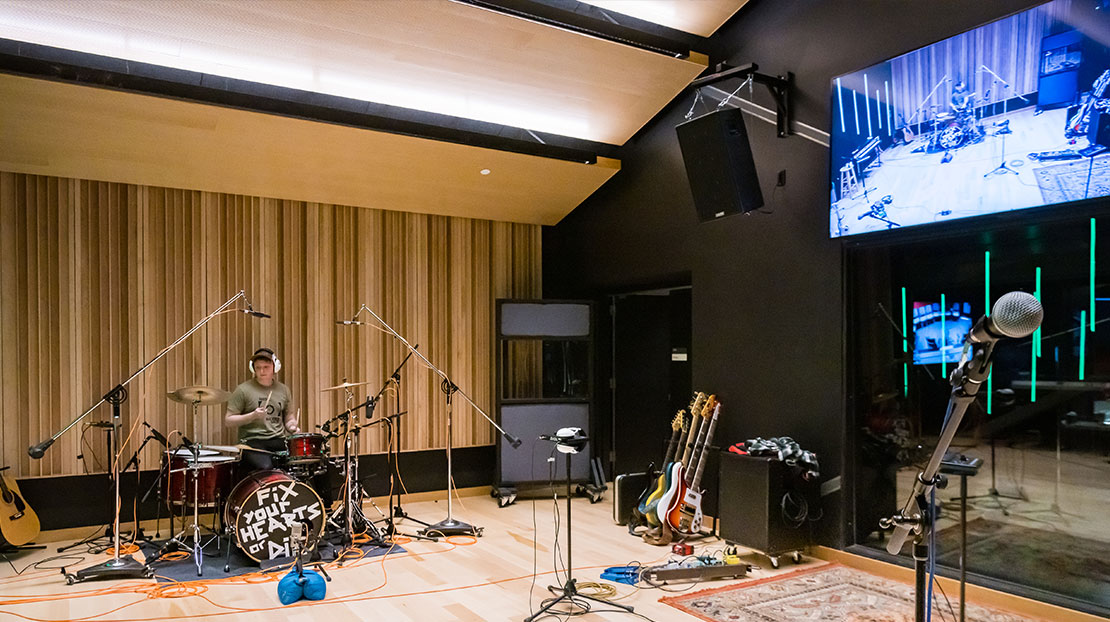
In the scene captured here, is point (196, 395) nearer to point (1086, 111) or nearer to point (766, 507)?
point (766, 507)

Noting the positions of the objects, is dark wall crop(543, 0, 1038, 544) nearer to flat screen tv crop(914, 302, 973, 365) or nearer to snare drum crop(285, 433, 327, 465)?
flat screen tv crop(914, 302, 973, 365)

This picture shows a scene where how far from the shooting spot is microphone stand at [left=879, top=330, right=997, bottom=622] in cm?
207

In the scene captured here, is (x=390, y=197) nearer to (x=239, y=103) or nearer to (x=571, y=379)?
(x=239, y=103)

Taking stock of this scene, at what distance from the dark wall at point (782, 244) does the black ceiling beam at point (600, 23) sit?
45cm

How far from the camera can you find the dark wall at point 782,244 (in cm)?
505

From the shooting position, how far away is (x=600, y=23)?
17.9 feet

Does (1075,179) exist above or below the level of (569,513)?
above

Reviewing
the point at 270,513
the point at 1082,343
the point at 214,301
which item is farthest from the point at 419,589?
the point at 1082,343

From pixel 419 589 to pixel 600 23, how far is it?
4.15 m

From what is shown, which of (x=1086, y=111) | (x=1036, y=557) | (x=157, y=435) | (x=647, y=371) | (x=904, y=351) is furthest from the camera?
(x=647, y=371)

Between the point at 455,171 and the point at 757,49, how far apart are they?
2.77 m

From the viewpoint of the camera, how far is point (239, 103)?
5312mm

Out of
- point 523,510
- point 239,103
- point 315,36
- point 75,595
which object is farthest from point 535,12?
point 75,595

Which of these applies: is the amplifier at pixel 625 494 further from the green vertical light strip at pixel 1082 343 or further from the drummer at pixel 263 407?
the green vertical light strip at pixel 1082 343
